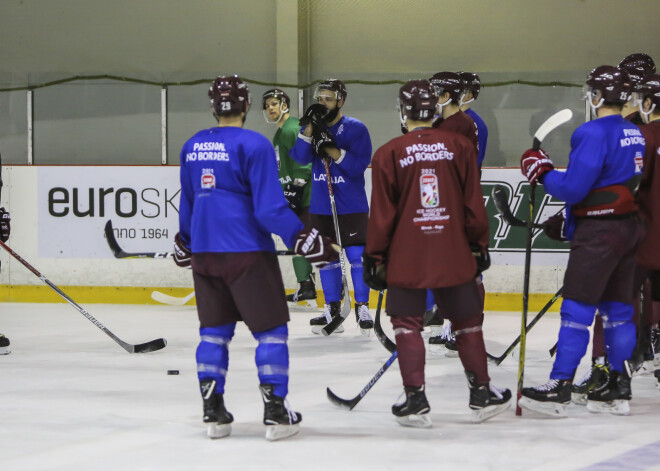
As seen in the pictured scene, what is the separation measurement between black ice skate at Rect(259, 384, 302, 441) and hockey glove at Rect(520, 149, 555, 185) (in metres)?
1.23

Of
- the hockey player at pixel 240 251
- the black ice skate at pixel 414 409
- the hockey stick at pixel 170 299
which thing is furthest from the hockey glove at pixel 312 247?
the hockey stick at pixel 170 299

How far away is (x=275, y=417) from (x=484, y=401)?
2.49 ft

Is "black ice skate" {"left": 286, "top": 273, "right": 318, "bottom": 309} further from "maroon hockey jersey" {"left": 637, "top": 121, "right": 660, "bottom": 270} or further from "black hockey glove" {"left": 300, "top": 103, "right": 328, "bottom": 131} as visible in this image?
"maroon hockey jersey" {"left": 637, "top": 121, "right": 660, "bottom": 270}

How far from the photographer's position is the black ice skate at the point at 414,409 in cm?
351

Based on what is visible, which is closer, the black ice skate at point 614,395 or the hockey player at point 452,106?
the black ice skate at point 614,395

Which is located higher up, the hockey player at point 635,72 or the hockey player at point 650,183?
the hockey player at point 635,72

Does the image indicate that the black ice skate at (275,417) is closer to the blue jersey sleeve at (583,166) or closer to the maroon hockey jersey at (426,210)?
the maroon hockey jersey at (426,210)

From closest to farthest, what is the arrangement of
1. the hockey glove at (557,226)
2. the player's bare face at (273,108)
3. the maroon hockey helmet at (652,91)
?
the hockey glove at (557,226), the maroon hockey helmet at (652,91), the player's bare face at (273,108)

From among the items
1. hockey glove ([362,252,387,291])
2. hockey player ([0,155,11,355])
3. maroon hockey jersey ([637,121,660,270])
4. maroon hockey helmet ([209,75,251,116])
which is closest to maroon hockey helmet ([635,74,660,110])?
maroon hockey jersey ([637,121,660,270])

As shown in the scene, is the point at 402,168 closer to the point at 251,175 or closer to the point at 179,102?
the point at 251,175

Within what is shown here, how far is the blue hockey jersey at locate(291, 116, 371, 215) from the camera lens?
5684 mm

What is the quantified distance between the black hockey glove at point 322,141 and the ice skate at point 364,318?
90 centimetres

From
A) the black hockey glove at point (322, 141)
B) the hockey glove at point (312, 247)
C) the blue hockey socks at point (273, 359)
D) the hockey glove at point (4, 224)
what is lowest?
the blue hockey socks at point (273, 359)

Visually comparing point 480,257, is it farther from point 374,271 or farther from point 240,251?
point 240,251
